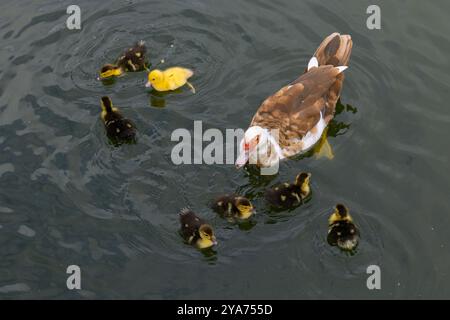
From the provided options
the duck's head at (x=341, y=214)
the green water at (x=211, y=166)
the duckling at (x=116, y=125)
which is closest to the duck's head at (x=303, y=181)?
the green water at (x=211, y=166)

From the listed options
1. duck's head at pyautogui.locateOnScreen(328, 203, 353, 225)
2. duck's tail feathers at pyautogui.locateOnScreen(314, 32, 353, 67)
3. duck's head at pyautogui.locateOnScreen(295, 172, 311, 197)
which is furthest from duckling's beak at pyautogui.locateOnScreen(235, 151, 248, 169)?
duck's tail feathers at pyautogui.locateOnScreen(314, 32, 353, 67)

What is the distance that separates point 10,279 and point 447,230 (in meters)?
4.21

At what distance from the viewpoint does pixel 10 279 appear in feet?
19.7

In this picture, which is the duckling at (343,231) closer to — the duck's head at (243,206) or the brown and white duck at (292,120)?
the duck's head at (243,206)

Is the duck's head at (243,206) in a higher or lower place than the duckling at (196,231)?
higher

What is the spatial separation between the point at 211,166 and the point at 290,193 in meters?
0.98

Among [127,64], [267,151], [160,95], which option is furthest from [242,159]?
[127,64]

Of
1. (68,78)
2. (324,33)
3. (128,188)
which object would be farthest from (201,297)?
(324,33)

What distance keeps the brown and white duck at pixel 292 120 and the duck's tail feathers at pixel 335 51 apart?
0.93 ft

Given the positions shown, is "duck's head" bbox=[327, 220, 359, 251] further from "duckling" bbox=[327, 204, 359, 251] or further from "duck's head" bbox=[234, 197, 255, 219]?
"duck's head" bbox=[234, 197, 255, 219]

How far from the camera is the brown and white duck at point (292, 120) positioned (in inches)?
270

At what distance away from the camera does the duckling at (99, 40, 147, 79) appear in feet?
25.4

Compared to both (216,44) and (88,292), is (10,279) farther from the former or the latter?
(216,44)
